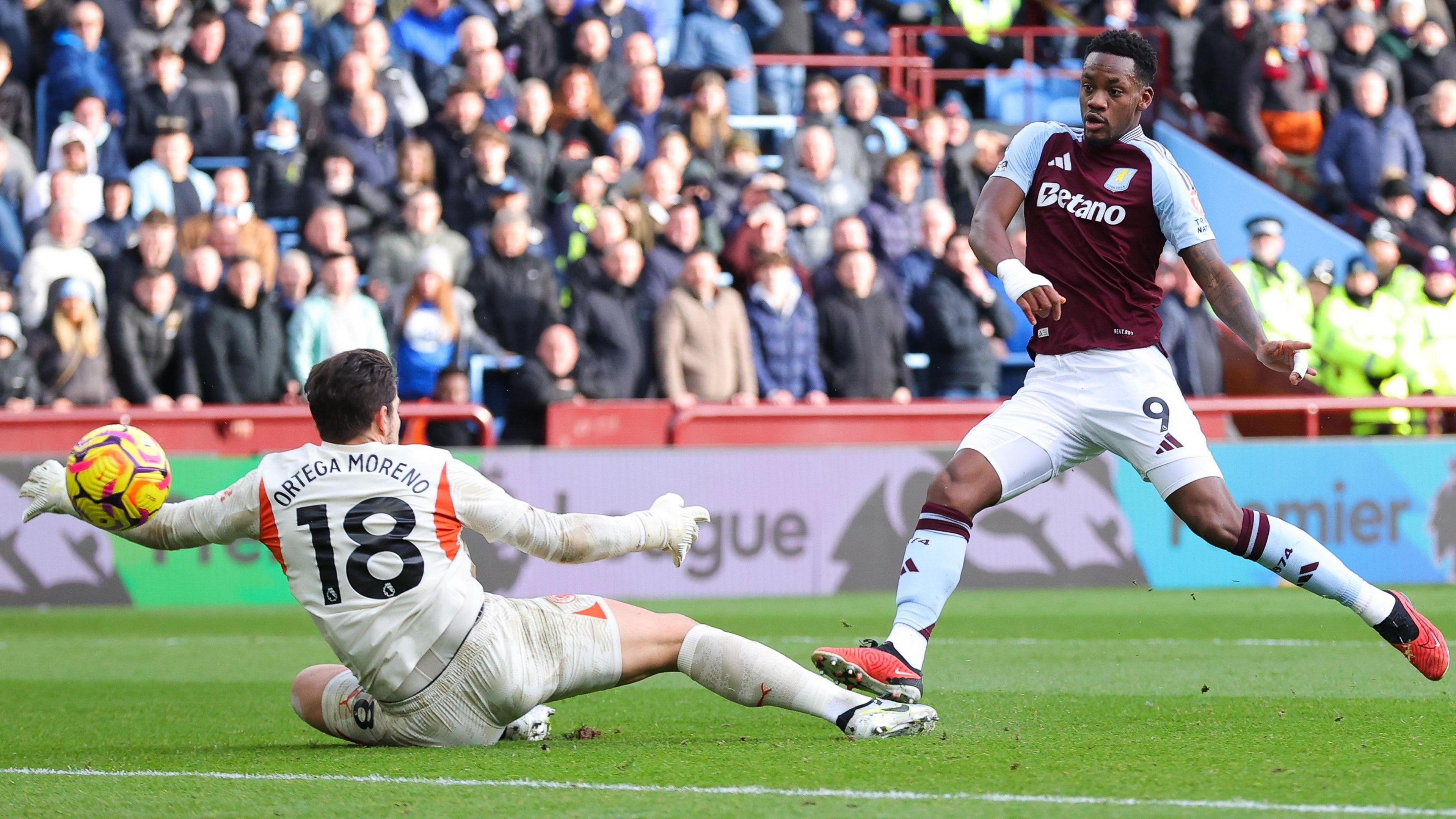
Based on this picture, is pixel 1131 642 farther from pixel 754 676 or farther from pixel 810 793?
pixel 810 793

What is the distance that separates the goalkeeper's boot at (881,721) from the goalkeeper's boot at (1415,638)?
1893 mm

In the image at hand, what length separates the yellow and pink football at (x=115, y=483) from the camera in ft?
18.4

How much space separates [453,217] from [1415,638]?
9167 mm

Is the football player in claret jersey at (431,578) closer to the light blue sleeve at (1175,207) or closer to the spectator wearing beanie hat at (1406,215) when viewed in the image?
the light blue sleeve at (1175,207)

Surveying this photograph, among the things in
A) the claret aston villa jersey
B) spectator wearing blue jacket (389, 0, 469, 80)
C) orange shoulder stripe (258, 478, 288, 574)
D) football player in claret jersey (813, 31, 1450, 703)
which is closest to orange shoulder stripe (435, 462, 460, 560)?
orange shoulder stripe (258, 478, 288, 574)

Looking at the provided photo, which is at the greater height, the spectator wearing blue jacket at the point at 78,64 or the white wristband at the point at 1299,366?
the spectator wearing blue jacket at the point at 78,64

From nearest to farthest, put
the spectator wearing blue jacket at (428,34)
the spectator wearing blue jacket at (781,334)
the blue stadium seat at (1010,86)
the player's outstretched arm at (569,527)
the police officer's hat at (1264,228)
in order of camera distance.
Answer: the player's outstretched arm at (569,527) < the spectator wearing blue jacket at (781,334) < the police officer's hat at (1264,228) < the spectator wearing blue jacket at (428,34) < the blue stadium seat at (1010,86)

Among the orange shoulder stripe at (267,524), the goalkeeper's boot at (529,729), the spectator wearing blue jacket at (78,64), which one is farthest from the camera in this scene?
the spectator wearing blue jacket at (78,64)

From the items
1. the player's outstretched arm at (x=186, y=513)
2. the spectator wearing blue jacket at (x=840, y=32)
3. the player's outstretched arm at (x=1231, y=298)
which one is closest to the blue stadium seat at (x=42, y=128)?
the spectator wearing blue jacket at (x=840, y=32)

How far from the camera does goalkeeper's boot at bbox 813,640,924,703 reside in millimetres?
5766

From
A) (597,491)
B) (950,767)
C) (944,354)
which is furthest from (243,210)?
(950,767)

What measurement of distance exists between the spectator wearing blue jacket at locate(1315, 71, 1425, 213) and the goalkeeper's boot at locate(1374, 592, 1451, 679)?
11.5 meters

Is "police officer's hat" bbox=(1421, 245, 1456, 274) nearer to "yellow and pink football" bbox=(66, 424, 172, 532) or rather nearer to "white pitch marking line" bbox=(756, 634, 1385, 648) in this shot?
"white pitch marking line" bbox=(756, 634, 1385, 648)

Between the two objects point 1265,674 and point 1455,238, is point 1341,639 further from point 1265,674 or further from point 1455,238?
point 1455,238
